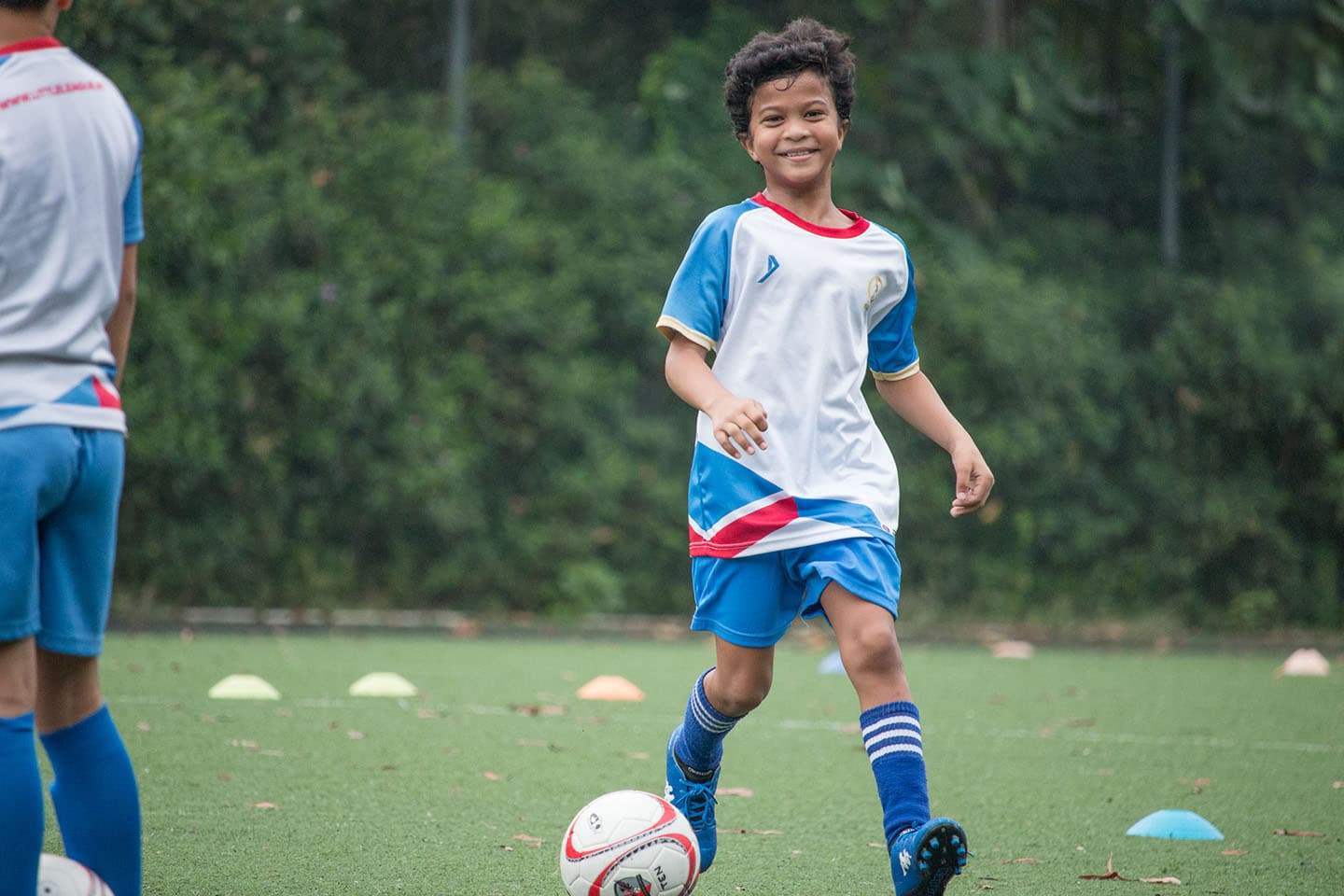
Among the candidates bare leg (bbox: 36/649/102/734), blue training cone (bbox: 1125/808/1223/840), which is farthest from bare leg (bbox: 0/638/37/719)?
blue training cone (bbox: 1125/808/1223/840)

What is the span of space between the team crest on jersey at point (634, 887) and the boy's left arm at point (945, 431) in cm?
109

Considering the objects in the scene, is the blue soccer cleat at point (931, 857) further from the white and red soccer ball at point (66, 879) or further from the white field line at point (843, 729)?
the white field line at point (843, 729)

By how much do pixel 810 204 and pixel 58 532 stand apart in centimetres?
196

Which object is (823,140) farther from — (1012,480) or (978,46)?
(978,46)

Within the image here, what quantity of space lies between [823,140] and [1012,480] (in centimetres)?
1015

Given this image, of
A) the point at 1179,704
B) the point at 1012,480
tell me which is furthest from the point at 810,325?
the point at 1012,480

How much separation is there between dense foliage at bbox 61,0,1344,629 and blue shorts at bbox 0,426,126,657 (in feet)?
28.7

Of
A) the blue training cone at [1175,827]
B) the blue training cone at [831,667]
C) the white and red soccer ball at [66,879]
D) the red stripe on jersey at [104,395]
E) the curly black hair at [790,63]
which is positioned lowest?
the blue training cone at [831,667]

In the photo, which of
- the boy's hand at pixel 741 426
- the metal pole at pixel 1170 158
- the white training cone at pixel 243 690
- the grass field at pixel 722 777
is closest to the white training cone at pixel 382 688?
the grass field at pixel 722 777

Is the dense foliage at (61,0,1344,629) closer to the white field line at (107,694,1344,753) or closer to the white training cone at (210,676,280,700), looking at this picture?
the white training cone at (210,676,280,700)

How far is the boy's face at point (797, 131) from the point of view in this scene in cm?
392

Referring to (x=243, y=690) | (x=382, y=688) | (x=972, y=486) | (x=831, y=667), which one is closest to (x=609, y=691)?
(x=382, y=688)

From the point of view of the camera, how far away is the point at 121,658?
8.98 meters

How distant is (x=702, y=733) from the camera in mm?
4000
